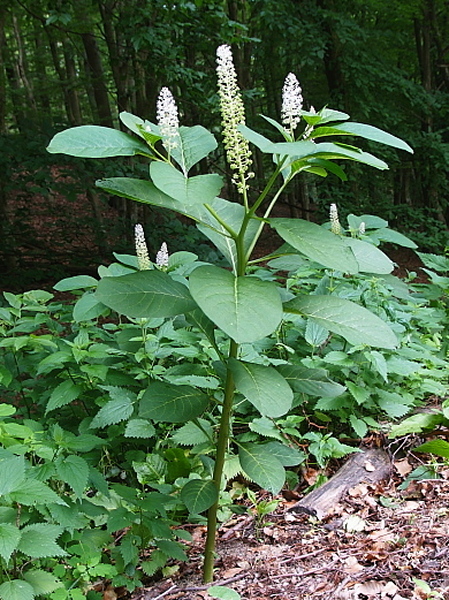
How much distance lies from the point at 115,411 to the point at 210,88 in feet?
24.2

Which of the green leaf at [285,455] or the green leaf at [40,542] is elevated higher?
the green leaf at [40,542]

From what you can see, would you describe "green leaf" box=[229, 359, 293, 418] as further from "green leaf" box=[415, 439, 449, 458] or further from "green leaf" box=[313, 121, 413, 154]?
"green leaf" box=[415, 439, 449, 458]

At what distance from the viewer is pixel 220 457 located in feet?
5.70

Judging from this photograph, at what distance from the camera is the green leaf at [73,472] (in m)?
1.67

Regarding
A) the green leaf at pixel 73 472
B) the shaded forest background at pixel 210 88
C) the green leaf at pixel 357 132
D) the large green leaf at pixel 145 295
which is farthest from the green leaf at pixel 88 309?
the shaded forest background at pixel 210 88

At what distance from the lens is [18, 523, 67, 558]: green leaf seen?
1466 millimetres

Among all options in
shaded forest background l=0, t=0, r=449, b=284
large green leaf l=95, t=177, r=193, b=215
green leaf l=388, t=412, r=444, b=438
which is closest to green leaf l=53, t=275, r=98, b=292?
large green leaf l=95, t=177, r=193, b=215

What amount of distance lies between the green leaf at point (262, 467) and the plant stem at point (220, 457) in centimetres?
8

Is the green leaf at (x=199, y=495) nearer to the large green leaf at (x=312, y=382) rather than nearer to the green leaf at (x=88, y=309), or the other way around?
the large green leaf at (x=312, y=382)

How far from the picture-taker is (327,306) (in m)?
1.58

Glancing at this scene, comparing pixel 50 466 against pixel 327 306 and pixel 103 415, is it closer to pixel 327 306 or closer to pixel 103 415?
pixel 103 415

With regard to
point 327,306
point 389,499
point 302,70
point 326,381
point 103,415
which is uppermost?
point 302,70

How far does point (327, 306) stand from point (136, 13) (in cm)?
577

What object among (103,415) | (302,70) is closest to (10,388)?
(103,415)
